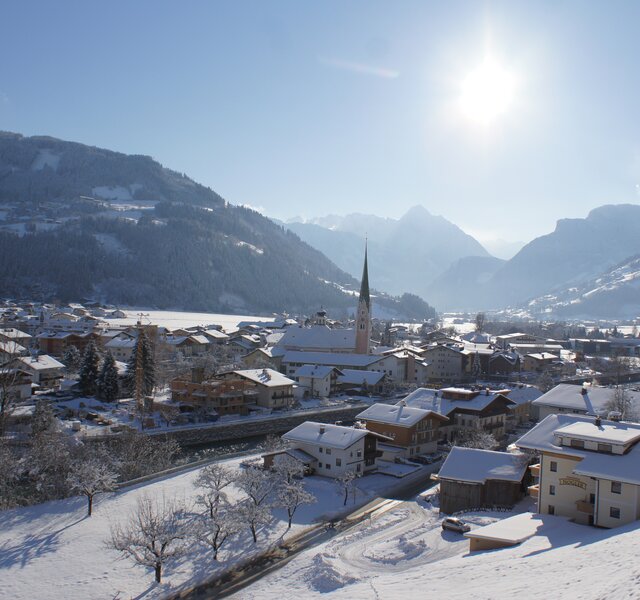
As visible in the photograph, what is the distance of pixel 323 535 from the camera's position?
1941cm

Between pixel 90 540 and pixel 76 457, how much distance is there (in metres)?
7.56

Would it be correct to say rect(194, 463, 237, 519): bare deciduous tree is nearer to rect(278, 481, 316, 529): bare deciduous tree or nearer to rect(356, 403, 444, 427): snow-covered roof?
rect(278, 481, 316, 529): bare deciduous tree

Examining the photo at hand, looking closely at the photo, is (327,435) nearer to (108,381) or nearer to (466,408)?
(466,408)

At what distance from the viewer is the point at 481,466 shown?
22250mm

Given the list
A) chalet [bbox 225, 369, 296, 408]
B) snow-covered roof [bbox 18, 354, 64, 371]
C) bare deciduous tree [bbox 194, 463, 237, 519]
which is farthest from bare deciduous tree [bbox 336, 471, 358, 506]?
snow-covered roof [bbox 18, 354, 64, 371]

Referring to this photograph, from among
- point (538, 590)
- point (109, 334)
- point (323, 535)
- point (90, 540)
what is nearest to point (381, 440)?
point (323, 535)

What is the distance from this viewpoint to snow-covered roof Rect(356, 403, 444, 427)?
30.8m

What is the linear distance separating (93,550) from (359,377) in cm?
3723

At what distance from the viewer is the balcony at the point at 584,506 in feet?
55.7

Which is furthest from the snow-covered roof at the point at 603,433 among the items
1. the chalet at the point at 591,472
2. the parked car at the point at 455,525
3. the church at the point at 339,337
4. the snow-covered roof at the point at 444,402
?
the church at the point at 339,337

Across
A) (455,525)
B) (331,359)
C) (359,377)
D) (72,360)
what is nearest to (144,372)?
(72,360)

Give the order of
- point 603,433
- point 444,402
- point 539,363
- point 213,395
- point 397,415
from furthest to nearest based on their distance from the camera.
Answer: point 539,363, point 213,395, point 444,402, point 397,415, point 603,433

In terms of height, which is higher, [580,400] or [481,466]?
[580,400]

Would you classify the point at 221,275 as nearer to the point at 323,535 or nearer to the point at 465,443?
the point at 465,443
